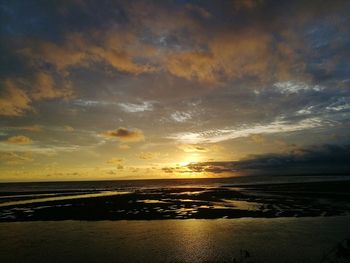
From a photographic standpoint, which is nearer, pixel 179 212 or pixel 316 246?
pixel 316 246

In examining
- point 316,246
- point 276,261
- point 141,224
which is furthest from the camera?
point 141,224

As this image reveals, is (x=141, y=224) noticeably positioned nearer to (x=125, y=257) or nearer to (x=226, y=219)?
(x=226, y=219)

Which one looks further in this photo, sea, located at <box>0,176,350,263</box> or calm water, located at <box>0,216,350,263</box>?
calm water, located at <box>0,216,350,263</box>

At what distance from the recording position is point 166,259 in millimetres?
18000

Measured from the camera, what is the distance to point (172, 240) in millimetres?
22844

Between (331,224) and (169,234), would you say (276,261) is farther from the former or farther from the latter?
(331,224)

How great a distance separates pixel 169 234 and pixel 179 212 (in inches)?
493

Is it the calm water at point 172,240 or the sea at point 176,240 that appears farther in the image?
the calm water at point 172,240

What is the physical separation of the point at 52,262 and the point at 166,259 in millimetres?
6931

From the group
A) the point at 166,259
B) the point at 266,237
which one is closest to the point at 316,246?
the point at 266,237

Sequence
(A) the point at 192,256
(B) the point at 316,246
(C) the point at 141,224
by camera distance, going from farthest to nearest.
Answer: (C) the point at 141,224, (B) the point at 316,246, (A) the point at 192,256

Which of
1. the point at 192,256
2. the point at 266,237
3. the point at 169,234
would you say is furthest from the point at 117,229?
the point at 266,237

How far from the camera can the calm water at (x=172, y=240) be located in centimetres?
1864

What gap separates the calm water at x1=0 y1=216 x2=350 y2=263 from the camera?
1864cm
